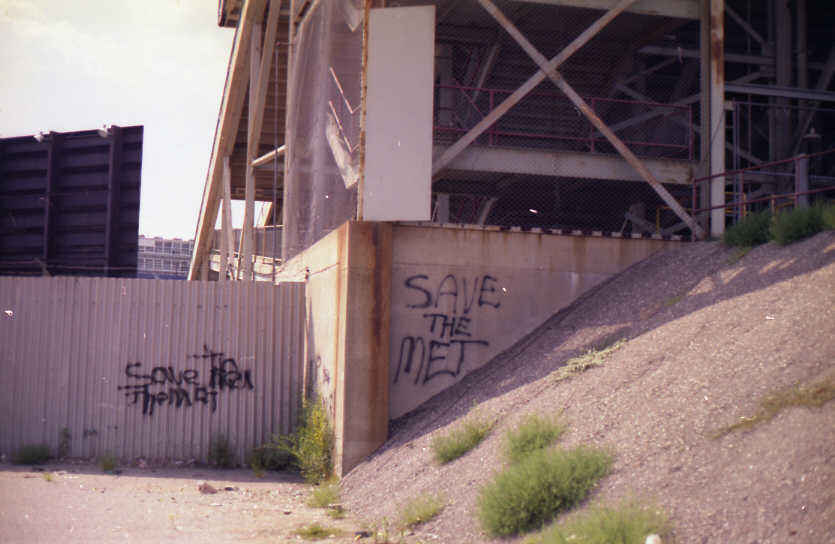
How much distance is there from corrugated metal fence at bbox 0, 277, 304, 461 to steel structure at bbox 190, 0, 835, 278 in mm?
2160

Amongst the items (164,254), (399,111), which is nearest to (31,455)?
(399,111)

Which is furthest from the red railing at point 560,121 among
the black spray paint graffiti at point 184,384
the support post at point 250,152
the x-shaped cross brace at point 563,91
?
the black spray paint graffiti at point 184,384

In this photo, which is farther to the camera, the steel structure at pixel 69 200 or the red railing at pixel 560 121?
the steel structure at pixel 69 200

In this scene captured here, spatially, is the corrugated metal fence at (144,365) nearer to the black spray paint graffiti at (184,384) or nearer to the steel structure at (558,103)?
the black spray paint graffiti at (184,384)

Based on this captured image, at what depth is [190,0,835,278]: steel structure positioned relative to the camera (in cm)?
1297


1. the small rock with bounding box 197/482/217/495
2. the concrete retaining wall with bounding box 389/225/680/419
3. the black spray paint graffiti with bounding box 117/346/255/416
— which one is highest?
the concrete retaining wall with bounding box 389/225/680/419

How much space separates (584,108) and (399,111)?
3.01 metres

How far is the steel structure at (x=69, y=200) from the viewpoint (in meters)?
16.4

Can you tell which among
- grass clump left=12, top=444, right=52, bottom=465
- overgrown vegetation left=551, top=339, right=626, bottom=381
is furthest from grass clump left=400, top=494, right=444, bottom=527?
grass clump left=12, top=444, right=52, bottom=465

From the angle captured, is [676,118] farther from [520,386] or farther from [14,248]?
[14,248]

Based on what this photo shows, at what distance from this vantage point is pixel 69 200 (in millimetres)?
16641

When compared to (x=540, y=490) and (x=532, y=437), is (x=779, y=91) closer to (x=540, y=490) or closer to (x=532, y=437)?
(x=532, y=437)

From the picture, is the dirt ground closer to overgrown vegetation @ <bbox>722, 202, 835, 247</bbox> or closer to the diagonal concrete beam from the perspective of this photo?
overgrown vegetation @ <bbox>722, 202, 835, 247</bbox>

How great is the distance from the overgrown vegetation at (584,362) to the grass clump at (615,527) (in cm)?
326
